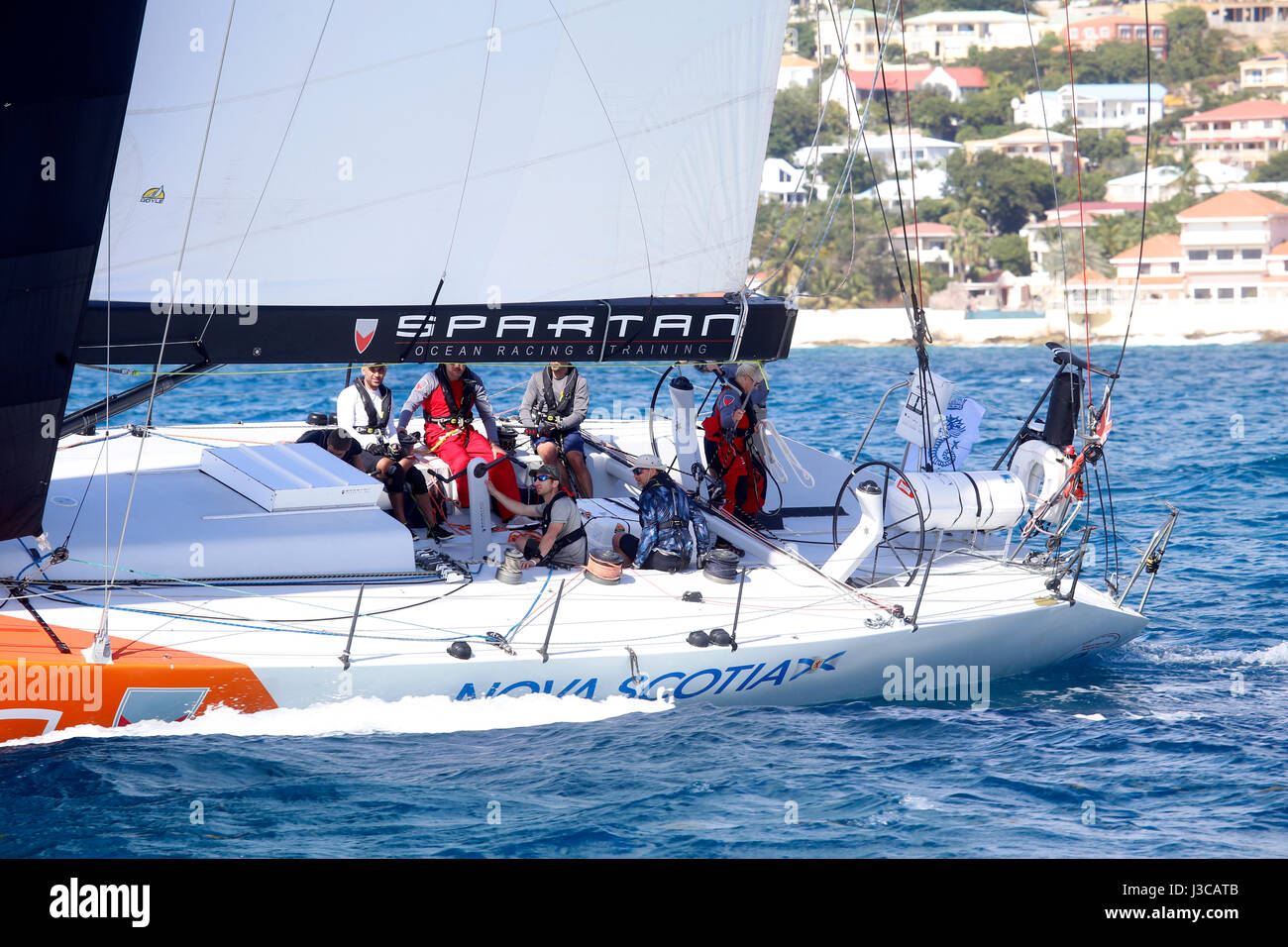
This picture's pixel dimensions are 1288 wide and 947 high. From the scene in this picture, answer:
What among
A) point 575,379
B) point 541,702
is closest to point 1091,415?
point 575,379

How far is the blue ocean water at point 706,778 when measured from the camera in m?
6.71

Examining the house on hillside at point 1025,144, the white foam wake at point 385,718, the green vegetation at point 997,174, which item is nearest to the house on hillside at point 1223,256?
the green vegetation at point 997,174

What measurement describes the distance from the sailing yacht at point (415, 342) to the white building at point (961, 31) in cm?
12332

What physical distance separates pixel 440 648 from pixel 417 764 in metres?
0.67

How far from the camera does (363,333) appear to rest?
8328 millimetres

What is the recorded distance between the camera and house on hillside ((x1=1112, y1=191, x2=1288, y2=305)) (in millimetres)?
66750

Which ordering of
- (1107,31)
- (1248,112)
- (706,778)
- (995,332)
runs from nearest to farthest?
(706,778), (995,332), (1248,112), (1107,31)

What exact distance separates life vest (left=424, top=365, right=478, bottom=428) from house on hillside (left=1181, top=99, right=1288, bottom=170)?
87779mm

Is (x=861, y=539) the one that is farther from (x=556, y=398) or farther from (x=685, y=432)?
(x=556, y=398)

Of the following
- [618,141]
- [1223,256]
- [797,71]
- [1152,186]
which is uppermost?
[797,71]

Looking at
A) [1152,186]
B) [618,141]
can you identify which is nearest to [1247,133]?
[1152,186]

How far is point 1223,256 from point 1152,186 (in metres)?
14.1

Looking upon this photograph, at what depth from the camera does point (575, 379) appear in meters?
10.3

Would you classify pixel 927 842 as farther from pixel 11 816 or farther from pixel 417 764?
pixel 11 816
